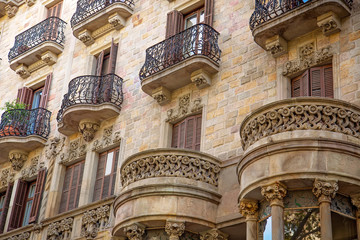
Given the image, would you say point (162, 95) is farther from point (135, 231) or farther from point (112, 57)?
point (135, 231)

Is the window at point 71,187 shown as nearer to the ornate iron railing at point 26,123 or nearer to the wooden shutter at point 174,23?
the ornate iron railing at point 26,123

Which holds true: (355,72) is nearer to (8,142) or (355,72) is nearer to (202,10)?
(202,10)

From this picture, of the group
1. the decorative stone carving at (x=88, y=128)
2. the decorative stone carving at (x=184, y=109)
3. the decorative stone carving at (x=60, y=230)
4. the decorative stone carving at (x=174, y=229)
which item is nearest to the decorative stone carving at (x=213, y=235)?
the decorative stone carving at (x=174, y=229)

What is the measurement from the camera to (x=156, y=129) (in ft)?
66.1

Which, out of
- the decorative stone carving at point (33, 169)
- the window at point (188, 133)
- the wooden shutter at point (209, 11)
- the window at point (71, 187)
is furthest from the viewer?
the decorative stone carving at point (33, 169)

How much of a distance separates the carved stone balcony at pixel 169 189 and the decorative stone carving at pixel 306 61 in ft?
9.71

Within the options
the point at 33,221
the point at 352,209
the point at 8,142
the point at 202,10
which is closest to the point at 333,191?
the point at 352,209

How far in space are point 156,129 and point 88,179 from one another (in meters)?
2.81

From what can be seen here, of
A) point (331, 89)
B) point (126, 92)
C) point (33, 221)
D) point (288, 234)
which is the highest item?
point (126, 92)

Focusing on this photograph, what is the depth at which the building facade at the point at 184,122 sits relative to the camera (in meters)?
14.5

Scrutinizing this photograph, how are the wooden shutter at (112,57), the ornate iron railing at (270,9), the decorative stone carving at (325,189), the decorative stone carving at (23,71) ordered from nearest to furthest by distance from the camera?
the decorative stone carving at (325,189) → the ornate iron railing at (270,9) → the wooden shutter at (112,57) → the decorative stone carving at (23,71)

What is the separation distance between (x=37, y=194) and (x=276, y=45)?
9578 millimetres

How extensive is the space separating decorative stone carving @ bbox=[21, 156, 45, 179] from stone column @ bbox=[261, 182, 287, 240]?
10.8m

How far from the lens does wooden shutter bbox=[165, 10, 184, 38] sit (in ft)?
69.8
